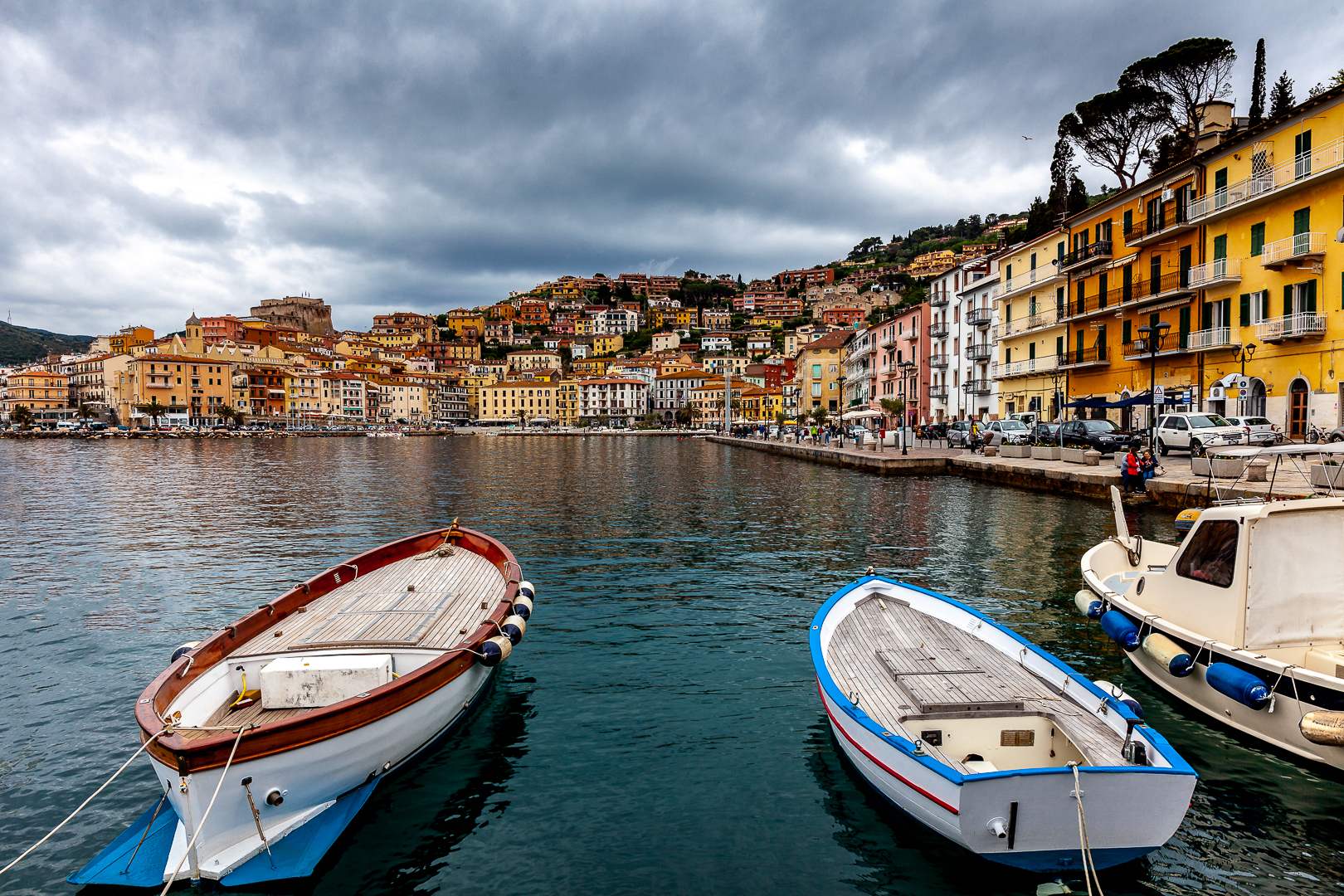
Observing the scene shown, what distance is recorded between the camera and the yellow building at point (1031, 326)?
1785 inches

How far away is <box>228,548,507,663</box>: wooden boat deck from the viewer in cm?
763

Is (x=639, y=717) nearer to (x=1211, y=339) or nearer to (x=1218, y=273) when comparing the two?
(x=1211, y=339)

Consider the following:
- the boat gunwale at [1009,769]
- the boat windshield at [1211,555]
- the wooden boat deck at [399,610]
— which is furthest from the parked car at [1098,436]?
the wooden boat deck at [399,610]

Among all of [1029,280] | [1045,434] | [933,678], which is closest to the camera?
[933,678]

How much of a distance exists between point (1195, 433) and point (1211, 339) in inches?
304

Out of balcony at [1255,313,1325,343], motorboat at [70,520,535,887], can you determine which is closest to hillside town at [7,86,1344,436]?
balcony at [1255,313,1325,343]

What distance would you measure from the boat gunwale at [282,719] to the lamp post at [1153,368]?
25.7 meters

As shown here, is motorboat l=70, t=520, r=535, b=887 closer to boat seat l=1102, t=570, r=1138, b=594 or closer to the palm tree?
boat seat l=1102, t=570, r=1138, b=594

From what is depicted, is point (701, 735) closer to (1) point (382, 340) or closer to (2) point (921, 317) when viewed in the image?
(2) point (921, 317)

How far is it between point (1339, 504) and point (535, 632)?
397 inches

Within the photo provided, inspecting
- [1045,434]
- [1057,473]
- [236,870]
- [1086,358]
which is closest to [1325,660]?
[236,870]

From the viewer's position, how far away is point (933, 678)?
686cm

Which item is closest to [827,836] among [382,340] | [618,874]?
[618,874]

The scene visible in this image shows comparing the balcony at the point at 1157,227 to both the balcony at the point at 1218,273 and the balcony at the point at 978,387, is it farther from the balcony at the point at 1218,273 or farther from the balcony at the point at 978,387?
the balcony at the point at 978,387
